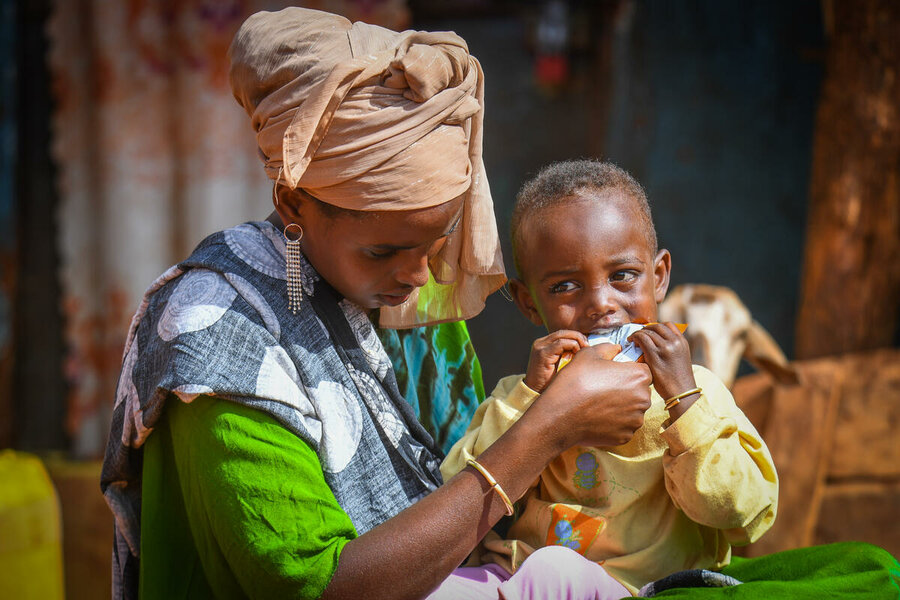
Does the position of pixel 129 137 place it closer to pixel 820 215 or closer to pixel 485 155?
pixel 485 155

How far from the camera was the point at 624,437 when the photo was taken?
205cm

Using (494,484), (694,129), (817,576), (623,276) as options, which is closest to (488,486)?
(494,484)

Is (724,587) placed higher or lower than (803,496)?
higher

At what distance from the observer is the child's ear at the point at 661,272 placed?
2.47 m

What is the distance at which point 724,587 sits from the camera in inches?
78.2

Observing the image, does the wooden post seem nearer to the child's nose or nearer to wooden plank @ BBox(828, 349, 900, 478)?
wooden plank @ BBox(828, 349, 900, 478)

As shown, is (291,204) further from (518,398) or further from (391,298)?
(518,398)

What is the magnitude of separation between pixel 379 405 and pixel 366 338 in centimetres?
19

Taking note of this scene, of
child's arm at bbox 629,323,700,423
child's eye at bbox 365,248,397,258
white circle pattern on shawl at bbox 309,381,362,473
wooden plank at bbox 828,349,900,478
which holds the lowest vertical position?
wooden plank at bbox 828,349,900,478

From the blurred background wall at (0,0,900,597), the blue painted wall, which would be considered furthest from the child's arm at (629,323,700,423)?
the blue painted wall

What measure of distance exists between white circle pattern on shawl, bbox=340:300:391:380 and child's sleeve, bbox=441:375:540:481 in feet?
0.89

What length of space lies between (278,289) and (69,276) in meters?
3.87

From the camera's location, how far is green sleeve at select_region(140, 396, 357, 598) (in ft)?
5.94

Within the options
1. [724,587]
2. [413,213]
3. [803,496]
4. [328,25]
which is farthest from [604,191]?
[803,496]
